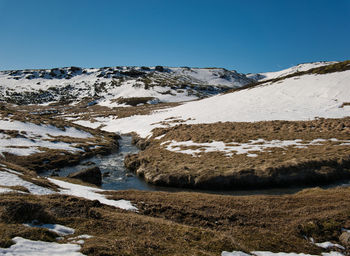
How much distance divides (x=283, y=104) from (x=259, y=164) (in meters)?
34.5

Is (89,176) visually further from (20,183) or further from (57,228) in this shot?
(57,228)

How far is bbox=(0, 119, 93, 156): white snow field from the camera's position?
3266 cm

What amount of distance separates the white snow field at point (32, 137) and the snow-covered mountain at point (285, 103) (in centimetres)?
1582

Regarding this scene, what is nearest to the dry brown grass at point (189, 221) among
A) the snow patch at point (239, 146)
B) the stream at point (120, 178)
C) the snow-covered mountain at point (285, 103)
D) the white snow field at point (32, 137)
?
the stream at point (120, 178)

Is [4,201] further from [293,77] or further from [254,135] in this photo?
[293,77]

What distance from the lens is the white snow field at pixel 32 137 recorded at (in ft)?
107

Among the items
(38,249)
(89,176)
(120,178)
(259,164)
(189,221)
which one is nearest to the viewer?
(38,249)

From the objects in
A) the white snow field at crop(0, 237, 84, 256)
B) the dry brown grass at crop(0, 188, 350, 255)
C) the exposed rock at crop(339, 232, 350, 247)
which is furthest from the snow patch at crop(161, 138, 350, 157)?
the white snow field at crop(0, 237, 84, 256)

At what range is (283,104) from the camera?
5112 cm

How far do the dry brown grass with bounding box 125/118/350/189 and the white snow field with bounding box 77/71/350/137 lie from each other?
10884mm

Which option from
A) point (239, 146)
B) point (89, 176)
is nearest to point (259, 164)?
point (239, 146)

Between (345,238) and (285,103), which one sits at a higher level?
(285,103)

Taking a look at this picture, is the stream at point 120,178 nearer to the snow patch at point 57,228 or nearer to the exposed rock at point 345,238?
the exposed rock at point 345,238

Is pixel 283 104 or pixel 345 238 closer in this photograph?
pixel 345 238
